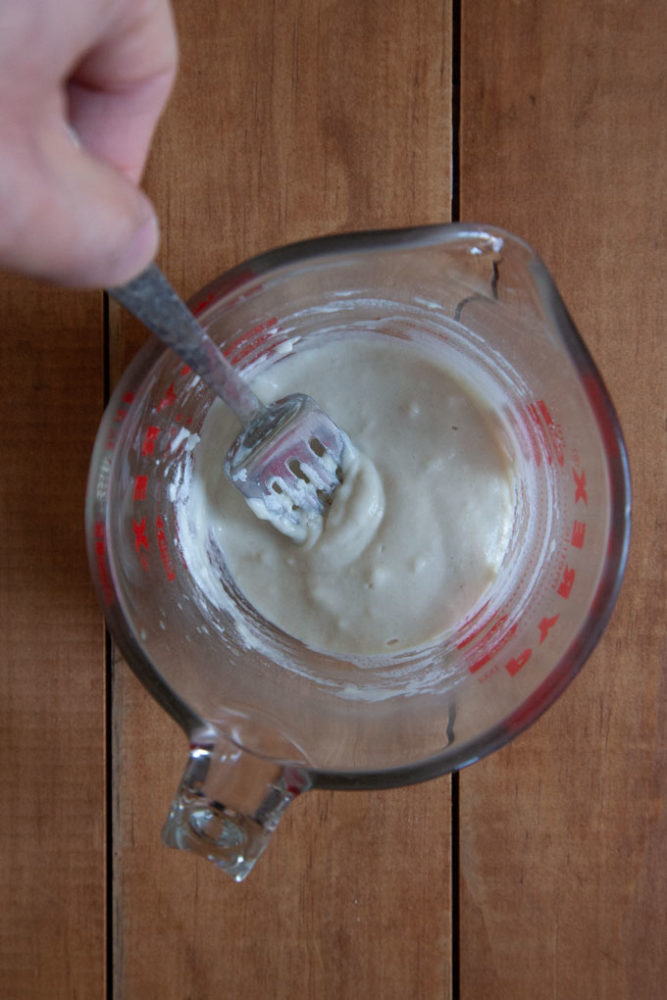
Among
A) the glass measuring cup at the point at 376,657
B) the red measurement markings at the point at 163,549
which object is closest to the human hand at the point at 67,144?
the glass measuring cup at the point at 376,657

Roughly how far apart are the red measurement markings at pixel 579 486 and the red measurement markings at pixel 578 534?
0.01m

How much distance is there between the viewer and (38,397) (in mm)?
617

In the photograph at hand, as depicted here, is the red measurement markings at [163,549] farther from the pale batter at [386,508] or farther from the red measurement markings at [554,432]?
the red measurement markings at [554,432]

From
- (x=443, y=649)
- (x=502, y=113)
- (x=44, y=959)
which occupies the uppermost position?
(x=502, y=113)

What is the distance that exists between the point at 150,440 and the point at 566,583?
0.86ft

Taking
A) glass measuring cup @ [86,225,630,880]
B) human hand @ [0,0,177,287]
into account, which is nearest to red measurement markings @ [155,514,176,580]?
glass measuring cup @ [86,225,630,880]

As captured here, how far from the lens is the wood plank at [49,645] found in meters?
0.62

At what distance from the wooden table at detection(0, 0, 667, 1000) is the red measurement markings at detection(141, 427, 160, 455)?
109mm

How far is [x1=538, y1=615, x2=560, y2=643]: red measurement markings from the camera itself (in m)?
0.50

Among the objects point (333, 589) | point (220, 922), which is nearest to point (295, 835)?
point (220, 922)

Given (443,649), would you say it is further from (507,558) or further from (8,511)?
(8,511)

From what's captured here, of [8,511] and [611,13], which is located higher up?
[611,13]

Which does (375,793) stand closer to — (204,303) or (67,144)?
(204,303)

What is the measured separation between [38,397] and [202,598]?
0.19 metres
